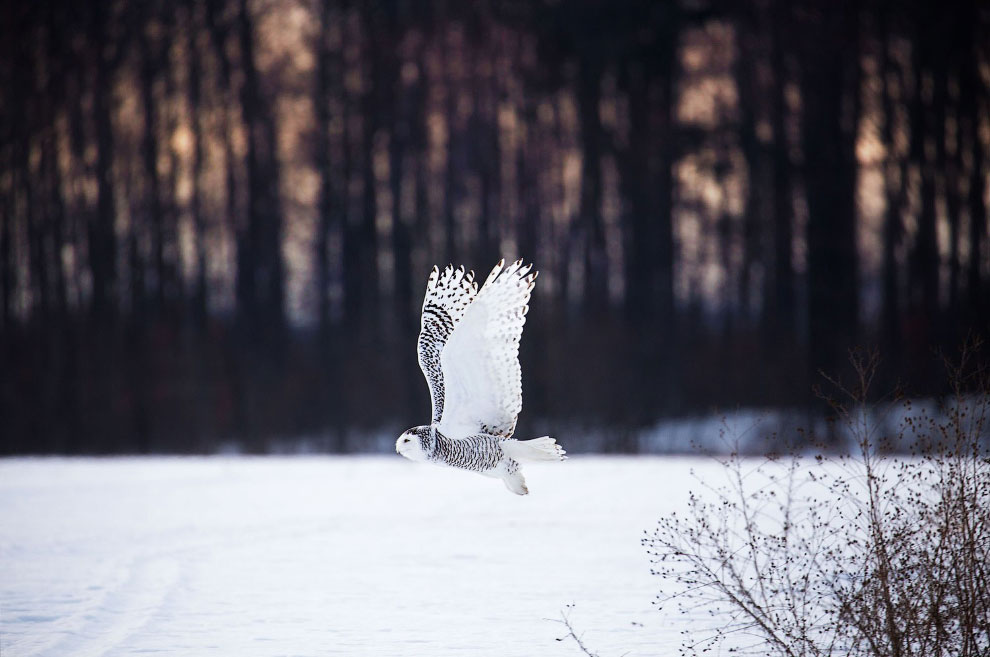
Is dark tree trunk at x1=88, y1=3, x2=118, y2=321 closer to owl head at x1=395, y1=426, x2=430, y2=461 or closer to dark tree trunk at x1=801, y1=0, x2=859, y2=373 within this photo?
dark tree trunk at x1=801, y1=0, x2=859, y2=373

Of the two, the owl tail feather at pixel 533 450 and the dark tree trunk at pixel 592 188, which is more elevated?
the dark tree trunk at pixel 592 188

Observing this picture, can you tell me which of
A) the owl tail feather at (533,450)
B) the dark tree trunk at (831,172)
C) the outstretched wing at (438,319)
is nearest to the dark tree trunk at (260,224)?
the dark tree trunk at (831,172)

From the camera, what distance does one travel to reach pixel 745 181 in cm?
2331

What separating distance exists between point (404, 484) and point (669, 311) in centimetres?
941

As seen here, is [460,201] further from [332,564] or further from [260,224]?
[332,564]

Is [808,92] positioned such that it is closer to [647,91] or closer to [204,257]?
[647,91]

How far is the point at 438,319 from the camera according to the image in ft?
28.8

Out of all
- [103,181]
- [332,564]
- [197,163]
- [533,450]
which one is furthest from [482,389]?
[103,181]

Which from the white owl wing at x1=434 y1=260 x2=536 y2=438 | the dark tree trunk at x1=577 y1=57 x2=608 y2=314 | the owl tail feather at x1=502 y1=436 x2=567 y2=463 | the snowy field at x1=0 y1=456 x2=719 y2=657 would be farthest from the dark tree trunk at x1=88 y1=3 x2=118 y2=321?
A: the owl tail feather at x1=502 y1=436 x2=567 y2=463

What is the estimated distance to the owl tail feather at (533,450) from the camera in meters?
8.12

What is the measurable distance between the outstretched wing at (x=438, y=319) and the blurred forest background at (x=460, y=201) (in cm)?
1340

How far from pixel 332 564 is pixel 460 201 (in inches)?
620

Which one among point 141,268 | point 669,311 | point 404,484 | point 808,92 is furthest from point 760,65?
point 141,268

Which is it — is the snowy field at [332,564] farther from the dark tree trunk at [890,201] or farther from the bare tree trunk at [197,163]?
the bare tree trunk at [197,163]
